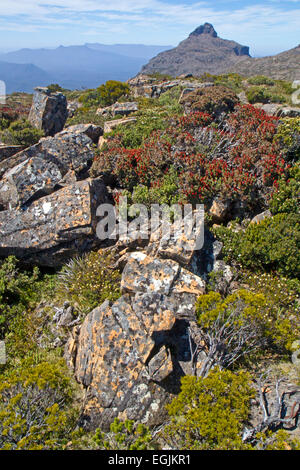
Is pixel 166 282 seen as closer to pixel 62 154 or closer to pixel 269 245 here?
pixel 269 245

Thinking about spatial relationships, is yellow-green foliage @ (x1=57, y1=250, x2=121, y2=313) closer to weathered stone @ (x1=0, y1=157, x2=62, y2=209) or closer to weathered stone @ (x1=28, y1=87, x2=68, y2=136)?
weathered stone @ (x1=0, y1=157, x2=62, y2=209)

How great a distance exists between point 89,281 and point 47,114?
598 inches

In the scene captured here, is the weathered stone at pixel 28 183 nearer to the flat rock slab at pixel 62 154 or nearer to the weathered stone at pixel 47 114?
the flat rock slab at pixel 62 154

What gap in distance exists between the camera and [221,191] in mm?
9484

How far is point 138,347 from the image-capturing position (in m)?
5.40

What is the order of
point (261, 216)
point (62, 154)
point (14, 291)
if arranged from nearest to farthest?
point (14, 291) → point (261, 216) → point (62, 154)

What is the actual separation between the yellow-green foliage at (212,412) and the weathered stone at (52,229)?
516 cm

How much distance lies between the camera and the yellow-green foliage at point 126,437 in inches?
167

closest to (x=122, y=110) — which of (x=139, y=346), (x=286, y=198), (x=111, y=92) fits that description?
(x=111, y=92)

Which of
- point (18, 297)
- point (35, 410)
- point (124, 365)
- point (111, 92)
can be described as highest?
point (111, 92)

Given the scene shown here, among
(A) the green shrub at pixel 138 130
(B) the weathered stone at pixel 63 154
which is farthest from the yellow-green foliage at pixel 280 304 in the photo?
(A) the green shrub at pixel 138 130
